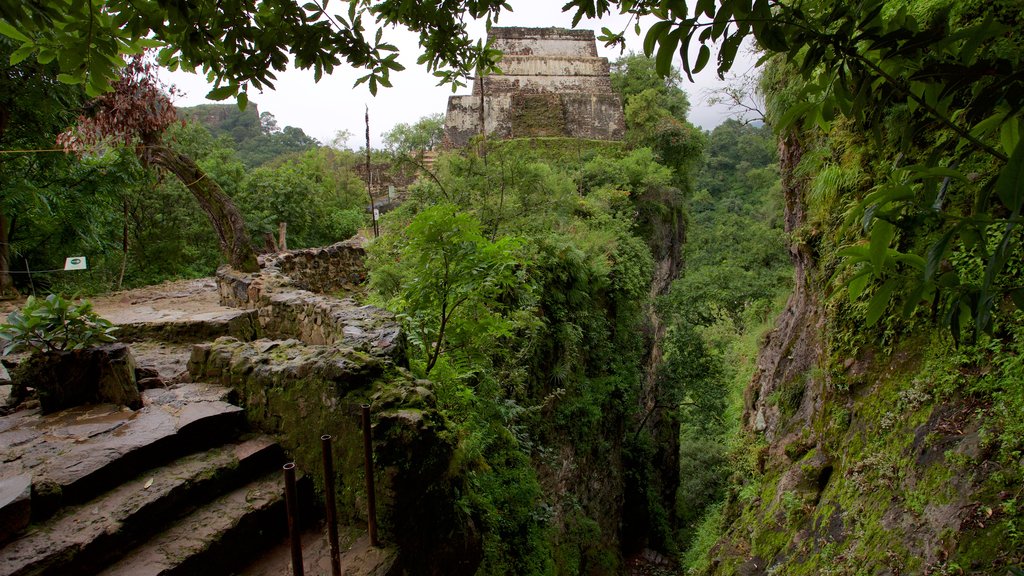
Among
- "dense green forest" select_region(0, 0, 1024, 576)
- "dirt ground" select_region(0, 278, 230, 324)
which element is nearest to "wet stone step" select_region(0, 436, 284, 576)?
"dense green forest" select_region(0, 0, 1024, 576)

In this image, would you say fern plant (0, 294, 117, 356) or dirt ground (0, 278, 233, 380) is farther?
dirt ground (0, 278, 233, 380)

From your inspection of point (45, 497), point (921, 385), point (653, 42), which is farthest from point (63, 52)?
point (921, 385)

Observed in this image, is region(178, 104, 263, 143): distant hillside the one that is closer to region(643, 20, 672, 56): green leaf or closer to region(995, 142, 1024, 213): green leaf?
region(643, 20, 672, 56): green leaf

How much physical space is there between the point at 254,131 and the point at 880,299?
43511mm

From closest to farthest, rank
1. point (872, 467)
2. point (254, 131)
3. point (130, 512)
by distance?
point (130, 512) → point (872, 467) → point (254, 131)

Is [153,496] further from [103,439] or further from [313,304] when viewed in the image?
[313,304]

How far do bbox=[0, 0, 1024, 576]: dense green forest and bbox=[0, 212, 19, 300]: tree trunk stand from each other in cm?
34

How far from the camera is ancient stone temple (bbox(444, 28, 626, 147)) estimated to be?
1977 cm

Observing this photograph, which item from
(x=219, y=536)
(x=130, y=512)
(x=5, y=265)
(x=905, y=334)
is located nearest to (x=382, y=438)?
(x=219, y=536)

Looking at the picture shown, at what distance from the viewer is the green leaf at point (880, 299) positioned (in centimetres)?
117

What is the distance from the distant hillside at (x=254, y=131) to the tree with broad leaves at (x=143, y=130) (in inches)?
1092

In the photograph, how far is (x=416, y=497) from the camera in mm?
2916

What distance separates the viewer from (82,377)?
12.3ft

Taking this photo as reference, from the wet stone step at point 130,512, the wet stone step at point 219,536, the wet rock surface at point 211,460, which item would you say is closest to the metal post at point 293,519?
the wet rock surface at point 211,460
